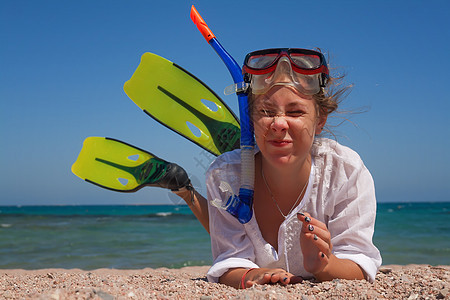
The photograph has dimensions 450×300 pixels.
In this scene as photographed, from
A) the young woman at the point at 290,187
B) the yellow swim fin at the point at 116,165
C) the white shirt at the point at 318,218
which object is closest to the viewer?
the young woman at the point at 290,187

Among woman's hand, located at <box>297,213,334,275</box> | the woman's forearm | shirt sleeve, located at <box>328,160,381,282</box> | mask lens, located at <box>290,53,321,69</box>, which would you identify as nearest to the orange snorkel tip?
mask lens, located at <box>290,53,321,69</box>

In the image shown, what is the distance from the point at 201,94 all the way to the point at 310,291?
6.09ft

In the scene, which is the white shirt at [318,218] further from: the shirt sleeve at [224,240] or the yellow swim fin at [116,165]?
the yellow swim fin at [116,165]

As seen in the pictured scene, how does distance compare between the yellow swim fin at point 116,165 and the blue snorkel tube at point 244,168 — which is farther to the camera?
the yellow swim fin at point 116,165

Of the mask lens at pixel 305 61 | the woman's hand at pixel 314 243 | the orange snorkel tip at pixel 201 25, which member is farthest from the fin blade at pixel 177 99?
the woman's hand at pixel 314 243

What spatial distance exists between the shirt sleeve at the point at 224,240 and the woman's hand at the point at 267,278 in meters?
0.14

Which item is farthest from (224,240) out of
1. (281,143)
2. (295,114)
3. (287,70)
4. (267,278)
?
(287,70)

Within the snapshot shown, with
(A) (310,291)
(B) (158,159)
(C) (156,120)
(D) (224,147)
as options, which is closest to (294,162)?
(A) (310,291)

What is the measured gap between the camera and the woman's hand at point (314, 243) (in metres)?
1.66

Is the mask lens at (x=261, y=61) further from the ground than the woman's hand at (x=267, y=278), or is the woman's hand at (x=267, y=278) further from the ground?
the mask lens at (x=261, y=61)

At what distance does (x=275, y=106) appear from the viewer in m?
1.94

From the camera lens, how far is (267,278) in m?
1.81

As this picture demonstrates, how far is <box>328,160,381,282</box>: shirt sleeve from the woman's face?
326 mm

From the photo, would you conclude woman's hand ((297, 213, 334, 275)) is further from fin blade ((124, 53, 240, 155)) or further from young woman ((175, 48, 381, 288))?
fin blade ((124, 53, 240, 155))
